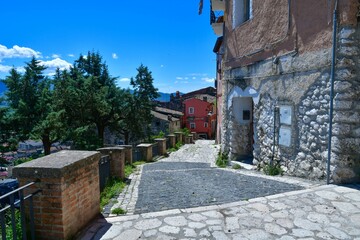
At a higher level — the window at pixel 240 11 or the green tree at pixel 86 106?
the window at pixel 240 11

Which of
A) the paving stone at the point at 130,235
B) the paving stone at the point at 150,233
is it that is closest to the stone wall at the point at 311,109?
the paving stone at the point at 150,233

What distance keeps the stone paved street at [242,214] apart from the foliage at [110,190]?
18.8 inches

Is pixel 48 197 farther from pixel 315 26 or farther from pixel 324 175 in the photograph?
pixel 315 26

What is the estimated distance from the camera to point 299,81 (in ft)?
19.3

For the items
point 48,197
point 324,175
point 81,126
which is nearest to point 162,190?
point 48,197

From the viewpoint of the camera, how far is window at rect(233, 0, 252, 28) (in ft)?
29.5

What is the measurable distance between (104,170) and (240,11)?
722cm

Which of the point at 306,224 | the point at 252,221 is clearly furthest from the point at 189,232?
the point at 306,224

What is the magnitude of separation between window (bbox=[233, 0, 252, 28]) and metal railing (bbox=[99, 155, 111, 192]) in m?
6.55

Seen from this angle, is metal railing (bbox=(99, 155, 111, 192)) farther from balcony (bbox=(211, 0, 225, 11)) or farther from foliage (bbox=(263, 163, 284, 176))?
balcony (bbox=(211, 0, 225, 11))

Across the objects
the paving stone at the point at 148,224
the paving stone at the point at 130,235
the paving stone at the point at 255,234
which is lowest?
the paving stone at the point at 130,235

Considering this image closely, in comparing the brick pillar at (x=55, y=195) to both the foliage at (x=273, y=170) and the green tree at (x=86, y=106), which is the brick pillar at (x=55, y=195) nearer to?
the foliage at (x=273, y=170)

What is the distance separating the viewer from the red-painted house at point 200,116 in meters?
40.7

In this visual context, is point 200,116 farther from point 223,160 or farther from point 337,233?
point 337,233
